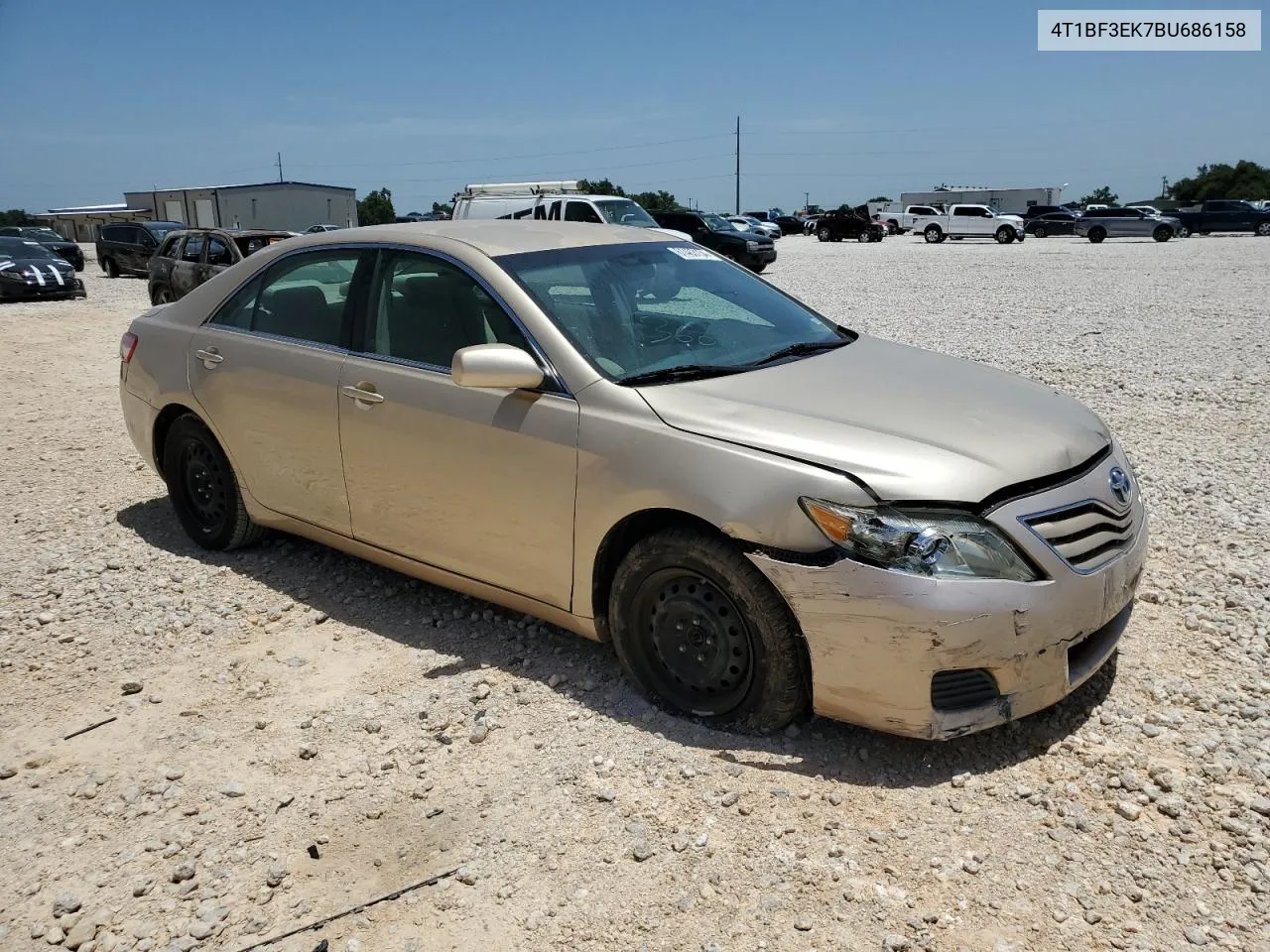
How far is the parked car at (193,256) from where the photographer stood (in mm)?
17906

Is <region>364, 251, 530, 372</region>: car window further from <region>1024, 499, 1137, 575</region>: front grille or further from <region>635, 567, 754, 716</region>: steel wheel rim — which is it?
<region>1024, 499, 1137, 575</region>: front grille

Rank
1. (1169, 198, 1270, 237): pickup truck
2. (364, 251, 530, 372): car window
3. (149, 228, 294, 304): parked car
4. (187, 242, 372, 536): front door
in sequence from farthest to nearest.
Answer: (1169, 198, 1270, 237): pickup truck
(149, 228, 294, 304): parked car
(187, 242, 372, 536): front door
(364, 251, 530, 372): car window

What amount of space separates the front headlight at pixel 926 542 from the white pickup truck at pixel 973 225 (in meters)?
44.0

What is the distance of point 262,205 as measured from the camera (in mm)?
69125

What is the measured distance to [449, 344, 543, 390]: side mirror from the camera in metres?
3.47

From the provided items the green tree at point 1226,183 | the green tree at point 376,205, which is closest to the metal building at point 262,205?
the green tree at point 376,205

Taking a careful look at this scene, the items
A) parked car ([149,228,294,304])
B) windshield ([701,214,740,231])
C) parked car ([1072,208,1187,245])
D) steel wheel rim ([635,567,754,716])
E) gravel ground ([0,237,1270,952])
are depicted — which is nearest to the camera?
gravel ground ([0,237,1270,952])

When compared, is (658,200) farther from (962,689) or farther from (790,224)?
(962,689)

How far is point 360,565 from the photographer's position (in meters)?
5.01

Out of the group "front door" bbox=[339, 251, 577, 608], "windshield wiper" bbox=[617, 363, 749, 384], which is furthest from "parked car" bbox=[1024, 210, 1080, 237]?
"front door" bbox=[339, 251, 577, 608]

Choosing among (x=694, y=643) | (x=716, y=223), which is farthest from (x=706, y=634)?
(x=716, y=223)

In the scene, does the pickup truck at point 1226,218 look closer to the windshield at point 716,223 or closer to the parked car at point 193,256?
the windshield at point 716,223

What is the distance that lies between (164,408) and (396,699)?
2.39m

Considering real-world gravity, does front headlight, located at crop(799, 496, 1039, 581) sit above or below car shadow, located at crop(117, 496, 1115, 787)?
above
